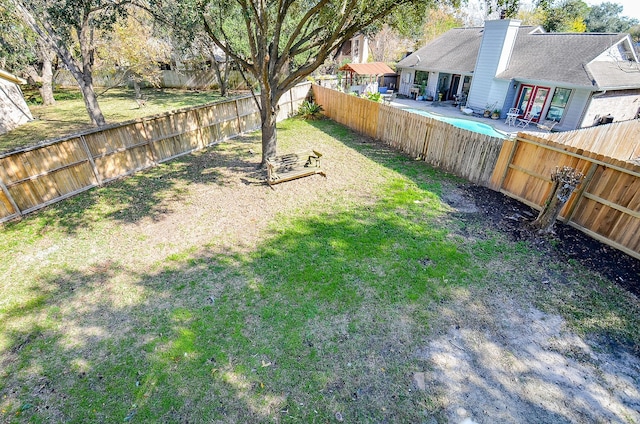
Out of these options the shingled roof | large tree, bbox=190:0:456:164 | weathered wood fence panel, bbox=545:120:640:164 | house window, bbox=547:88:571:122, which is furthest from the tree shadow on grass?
the shingled roof

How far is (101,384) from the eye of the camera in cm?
404

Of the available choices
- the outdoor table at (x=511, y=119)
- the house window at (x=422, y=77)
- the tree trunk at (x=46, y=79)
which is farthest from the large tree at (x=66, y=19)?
the house window at (x=422, y=77)

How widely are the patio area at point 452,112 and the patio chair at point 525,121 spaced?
0.78 feet

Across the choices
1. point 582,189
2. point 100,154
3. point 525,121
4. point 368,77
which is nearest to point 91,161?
point 100,154

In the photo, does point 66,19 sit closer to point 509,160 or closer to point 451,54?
point 509,160

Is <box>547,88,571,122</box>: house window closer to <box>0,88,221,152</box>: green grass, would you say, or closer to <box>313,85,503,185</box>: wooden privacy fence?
<box>313,85,503,185</box>: wooden privacy fence

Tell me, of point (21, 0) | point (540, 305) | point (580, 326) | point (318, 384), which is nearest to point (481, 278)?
point (540, 305)

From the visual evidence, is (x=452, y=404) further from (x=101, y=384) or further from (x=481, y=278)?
(x=101, y=384)

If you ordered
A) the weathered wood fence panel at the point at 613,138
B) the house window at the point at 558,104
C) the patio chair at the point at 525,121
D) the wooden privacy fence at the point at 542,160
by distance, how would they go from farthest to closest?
the patio chair at the point at 525,121
the house window at the point at 558,104
the weathered wood fence panel at the point at 613,138
the wooden privacy fence at the point at 542,160

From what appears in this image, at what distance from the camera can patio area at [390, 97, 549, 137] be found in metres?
16.9

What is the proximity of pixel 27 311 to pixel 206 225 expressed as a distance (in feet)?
11.5

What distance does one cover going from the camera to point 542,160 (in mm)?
7539

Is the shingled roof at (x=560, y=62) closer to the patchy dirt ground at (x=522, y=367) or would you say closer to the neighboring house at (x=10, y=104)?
the patchy dirt ground at (x=522, y=367)

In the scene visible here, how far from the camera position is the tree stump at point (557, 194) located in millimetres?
6449
